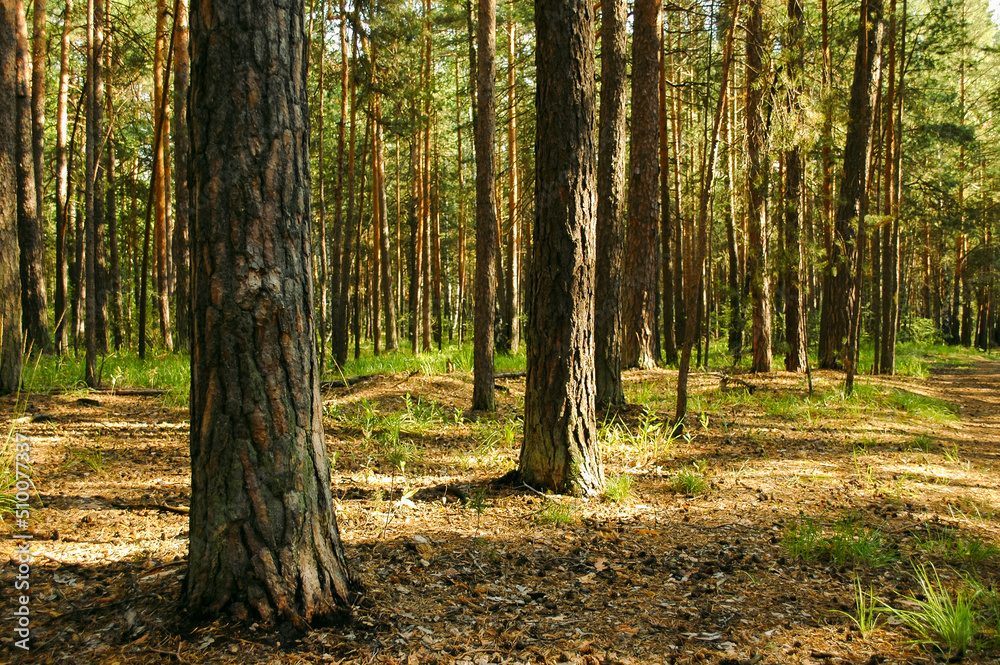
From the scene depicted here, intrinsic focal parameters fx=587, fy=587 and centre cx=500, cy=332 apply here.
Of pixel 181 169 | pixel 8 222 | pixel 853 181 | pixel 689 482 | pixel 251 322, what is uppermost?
pixel 181 169

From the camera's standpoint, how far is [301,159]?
242cm

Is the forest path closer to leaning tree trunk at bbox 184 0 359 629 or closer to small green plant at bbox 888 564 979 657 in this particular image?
small green plant at bbox 888 564 979 657

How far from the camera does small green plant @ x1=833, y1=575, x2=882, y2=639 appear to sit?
2639 millimetres

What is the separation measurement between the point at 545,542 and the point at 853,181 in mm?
10158

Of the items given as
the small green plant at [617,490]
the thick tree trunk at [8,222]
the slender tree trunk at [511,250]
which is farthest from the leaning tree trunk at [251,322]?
the slender tree trunk at [511,250]

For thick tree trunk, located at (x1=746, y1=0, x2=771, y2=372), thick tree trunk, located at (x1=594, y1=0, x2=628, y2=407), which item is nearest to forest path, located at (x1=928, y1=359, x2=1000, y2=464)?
thick tree trunk, located at (x1=746, y1=0, x2=771, y2=372)

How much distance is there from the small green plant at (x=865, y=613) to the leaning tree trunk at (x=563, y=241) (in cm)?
190

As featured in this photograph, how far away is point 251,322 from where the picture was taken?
228 cm

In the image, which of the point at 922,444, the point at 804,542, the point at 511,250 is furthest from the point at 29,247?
the point at 922,444

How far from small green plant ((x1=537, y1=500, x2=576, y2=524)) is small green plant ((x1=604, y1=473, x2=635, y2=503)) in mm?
421

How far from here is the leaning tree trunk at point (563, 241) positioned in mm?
4203

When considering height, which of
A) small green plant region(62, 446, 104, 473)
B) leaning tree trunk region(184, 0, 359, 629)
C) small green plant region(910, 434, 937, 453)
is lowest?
small green plant region(910, 434, 937, 453)

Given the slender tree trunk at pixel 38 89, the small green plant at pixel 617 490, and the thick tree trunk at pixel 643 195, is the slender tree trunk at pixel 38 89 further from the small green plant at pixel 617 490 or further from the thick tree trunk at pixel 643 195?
the small green plant at pixel 617 490

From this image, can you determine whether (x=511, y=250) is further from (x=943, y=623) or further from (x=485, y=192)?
(x=943, y=623)
